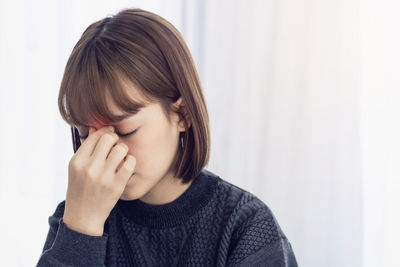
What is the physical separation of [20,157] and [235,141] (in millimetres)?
821

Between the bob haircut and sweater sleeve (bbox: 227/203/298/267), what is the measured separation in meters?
0.25

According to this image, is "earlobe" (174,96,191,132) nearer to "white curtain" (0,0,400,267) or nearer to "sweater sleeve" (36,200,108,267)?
"sweater sleeve" (36,200,108,267)

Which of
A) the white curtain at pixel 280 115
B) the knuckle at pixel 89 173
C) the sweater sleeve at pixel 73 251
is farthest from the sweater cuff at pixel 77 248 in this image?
the white curtain at pixel 280 115

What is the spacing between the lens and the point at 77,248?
1005 mm

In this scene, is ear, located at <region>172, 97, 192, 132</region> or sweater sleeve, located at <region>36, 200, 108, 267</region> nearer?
sweater sleeve, located at <region>36, 200, 108, 267</region>

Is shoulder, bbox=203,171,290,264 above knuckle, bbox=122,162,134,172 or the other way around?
the other way around

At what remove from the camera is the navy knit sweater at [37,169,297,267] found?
1.09 m

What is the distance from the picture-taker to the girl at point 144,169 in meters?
1.01

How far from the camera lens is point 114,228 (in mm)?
1218

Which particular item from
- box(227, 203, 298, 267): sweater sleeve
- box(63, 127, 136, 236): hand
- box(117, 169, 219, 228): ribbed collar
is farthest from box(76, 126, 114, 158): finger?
box(227, 203, 298, 267): sweater sleeve

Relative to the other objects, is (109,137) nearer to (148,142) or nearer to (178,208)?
(148,142)

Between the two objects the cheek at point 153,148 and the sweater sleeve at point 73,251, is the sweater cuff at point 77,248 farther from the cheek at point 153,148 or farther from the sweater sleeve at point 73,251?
the cheek at point 153,148

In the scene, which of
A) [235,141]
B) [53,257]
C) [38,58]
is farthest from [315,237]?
[38,58]

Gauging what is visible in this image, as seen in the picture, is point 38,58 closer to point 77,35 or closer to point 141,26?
point 77,35
